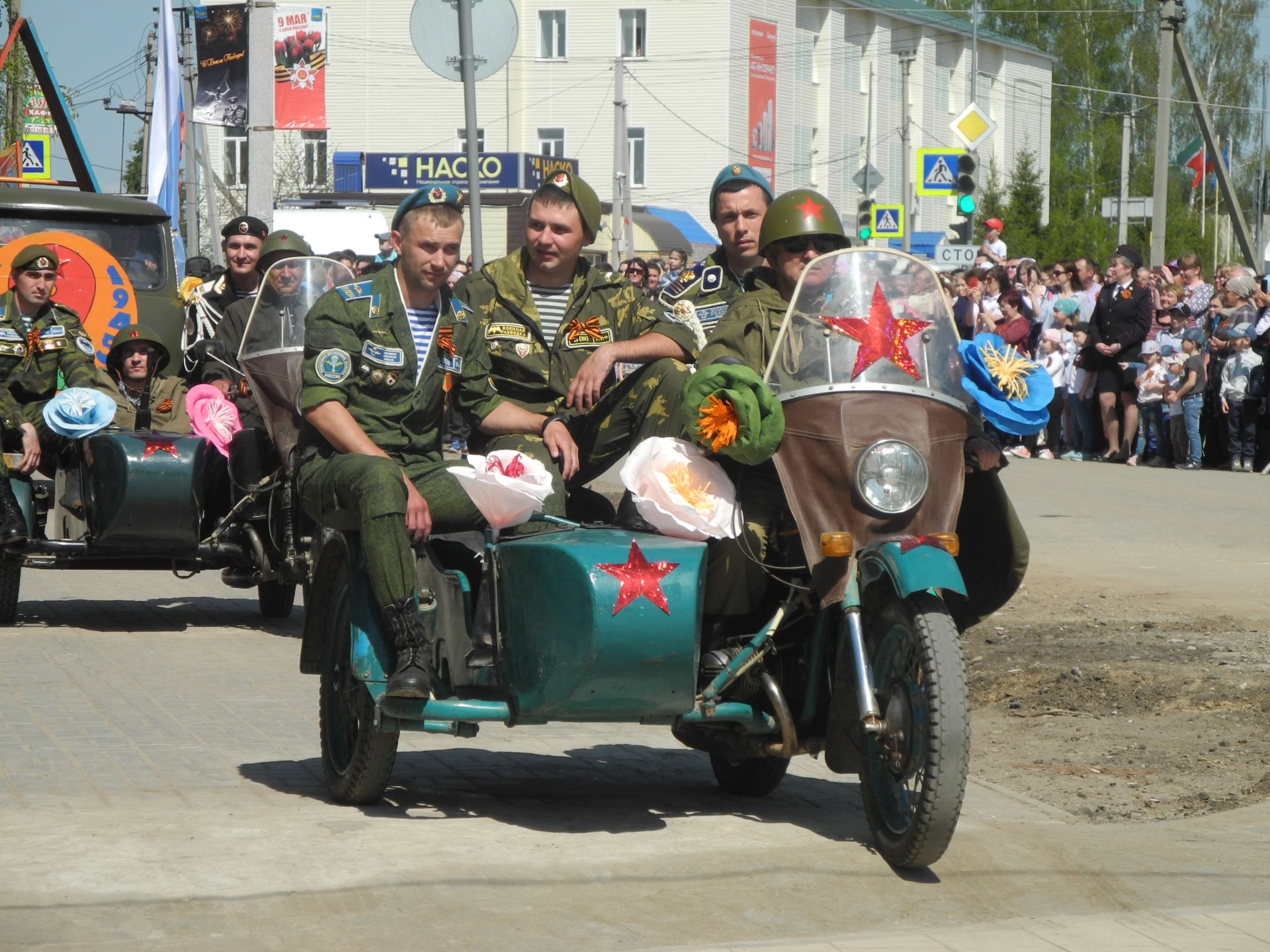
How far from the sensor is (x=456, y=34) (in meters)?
12.5

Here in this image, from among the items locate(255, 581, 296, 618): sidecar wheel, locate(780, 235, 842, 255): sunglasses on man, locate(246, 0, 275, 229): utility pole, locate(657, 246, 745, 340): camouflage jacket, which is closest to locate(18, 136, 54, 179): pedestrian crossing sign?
locate(246, 0, 275, 229): utility pole

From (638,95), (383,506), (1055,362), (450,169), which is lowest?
(1055,362)

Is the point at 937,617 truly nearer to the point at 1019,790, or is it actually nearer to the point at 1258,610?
the point at 1019,790

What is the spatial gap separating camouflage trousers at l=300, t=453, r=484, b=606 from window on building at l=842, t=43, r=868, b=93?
209 ft

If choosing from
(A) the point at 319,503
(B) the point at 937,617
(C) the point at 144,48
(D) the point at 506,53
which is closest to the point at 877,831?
(B) the point at 937,617

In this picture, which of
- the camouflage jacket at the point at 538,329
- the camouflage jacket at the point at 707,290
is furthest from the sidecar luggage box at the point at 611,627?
the camouflage jacket at the point at 707,290

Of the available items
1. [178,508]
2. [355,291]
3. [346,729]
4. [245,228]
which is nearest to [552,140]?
[245,228]

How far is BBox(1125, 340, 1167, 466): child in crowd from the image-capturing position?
1914cm

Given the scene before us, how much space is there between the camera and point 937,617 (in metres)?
5.04

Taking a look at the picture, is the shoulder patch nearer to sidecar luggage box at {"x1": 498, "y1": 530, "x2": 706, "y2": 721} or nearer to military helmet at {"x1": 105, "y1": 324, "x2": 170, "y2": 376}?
sidecar luggage box at {"x1": 498, "y1": 530, "x2": 706, "y2": 721}

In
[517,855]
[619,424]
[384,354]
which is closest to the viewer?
[517,855]

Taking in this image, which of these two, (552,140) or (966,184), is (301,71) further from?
(552,140)

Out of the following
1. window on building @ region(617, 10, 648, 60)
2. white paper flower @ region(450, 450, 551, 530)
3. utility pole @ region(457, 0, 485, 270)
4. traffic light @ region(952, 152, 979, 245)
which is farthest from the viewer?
window on building @ region(617, 10, 648, 60)

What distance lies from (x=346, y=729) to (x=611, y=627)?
124cm
